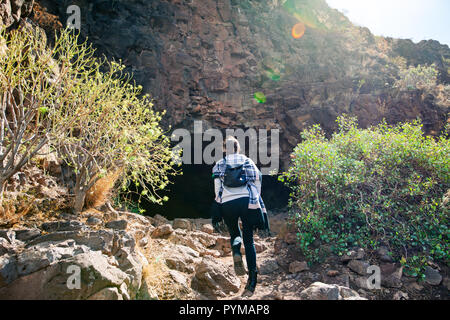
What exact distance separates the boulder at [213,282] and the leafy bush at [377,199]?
1.71 meters

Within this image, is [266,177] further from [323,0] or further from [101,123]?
[323,0]

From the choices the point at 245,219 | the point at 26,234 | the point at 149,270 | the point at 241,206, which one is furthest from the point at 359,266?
the point at 26,234

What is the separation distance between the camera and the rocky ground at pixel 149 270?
7.26ft

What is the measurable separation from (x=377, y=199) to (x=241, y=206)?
3.05 m

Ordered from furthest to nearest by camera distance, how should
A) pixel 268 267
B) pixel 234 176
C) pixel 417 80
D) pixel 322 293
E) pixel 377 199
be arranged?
1. pixel 417 80
2. pixel 377 199
3. pixel 268 267
4. pixel 234 176
5. pixel 322 293

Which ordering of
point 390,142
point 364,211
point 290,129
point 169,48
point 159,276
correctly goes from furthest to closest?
point 290,129 < point 169,48 < point 390,142 < point 364,211 < point 159,276

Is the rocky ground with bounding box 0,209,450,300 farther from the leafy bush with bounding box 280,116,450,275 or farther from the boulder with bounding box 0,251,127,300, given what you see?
the leafy bush with bounding box 280,116,450,275

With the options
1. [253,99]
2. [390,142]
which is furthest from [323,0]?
[390,142]

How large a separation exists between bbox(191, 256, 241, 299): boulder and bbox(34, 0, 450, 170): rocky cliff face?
5.90 metres

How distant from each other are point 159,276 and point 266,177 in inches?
308

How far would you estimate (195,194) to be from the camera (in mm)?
10266

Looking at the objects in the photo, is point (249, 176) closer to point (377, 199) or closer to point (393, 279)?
point (393, 279)

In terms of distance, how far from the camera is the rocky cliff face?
838cm
